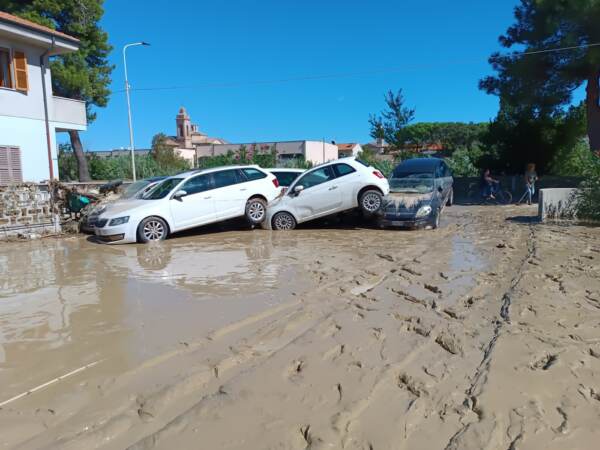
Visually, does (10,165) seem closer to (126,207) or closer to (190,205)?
(126,207)

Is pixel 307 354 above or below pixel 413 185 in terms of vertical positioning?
below

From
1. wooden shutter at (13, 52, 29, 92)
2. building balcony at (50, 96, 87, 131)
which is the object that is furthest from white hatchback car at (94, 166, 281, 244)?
building balcony at (50, 96, 87, 131)

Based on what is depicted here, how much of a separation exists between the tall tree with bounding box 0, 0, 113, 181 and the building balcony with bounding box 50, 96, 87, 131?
8671mm

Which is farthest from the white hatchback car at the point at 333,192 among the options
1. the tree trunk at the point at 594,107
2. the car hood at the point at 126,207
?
the tree trunk at the point at 594,107

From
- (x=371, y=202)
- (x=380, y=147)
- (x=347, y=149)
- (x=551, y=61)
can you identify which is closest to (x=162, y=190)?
(x=371, y=202)

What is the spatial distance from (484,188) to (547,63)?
5622 mm

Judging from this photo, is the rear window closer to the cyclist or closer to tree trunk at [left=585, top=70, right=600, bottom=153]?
the cyclist

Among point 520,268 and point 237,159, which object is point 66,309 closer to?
point 520,268

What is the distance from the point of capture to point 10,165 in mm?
16750

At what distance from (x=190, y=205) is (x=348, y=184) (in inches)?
152

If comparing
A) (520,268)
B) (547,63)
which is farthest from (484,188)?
(520,268)

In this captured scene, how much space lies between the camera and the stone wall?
11.5 metres

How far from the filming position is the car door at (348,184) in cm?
1153

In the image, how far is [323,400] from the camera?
128 inches
